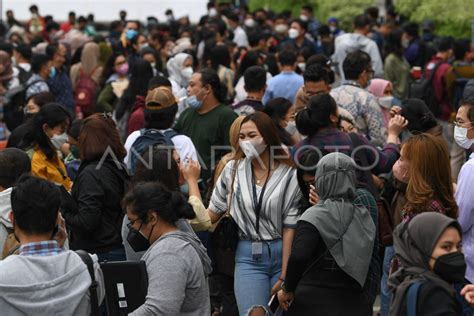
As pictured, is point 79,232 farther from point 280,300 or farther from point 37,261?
point 37,261

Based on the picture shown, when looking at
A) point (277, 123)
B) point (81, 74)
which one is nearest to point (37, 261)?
Answer: point (277, 123)

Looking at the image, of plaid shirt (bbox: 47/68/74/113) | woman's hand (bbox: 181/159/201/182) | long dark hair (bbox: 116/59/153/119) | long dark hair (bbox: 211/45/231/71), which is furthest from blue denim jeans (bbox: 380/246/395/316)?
plaid shirt (bbox: 47/68/74/113)

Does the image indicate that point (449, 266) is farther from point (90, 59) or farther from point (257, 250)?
point (90, 59)

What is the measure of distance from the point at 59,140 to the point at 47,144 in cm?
63

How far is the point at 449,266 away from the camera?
15.8ft

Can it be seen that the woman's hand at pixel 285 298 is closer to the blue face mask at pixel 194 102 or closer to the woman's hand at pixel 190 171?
the woman's hand at pixel 190 171

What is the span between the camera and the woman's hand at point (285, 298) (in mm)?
A: 6520

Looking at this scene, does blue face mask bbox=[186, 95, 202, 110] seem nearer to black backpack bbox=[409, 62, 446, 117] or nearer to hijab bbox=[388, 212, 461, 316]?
hijab bbox=[388, 212, 461, 316]

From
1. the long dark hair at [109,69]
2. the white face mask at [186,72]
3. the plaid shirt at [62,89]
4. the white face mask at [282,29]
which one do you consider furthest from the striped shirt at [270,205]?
the white face mask at [282,29]

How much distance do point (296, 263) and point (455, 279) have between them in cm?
158

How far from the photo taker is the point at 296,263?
631 cm

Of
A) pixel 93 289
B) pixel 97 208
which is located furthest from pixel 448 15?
pixel 93 289

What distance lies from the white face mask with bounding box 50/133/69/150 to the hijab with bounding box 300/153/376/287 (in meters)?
3.12

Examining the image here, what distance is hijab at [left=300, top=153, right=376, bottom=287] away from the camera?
6.34 meters
